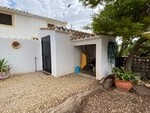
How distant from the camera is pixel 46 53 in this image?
11617 millimetres

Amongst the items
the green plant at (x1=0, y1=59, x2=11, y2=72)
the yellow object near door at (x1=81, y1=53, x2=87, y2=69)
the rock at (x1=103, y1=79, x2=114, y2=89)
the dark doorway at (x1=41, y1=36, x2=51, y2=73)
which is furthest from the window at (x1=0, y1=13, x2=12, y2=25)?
the rock at (x1=103, y1=79, x2=114, y2=89)

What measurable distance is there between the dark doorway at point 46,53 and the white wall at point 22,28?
205 inches

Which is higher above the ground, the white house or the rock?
the white house

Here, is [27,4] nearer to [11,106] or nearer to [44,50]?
[44,50]

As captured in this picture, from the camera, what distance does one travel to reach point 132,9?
8094 millimetres

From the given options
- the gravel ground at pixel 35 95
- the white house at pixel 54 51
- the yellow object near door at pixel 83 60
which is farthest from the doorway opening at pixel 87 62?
the gravel ground at pixel 35 95

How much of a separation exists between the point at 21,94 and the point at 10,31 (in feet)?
34.4

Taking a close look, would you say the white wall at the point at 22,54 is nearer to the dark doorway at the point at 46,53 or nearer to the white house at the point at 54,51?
the white house at the point at 54,51

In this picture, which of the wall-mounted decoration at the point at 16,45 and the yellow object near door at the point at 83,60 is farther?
the yellow object near door at the point at 83,60

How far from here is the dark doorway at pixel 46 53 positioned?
11.2 metres

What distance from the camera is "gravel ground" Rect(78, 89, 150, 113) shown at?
20.0 ft

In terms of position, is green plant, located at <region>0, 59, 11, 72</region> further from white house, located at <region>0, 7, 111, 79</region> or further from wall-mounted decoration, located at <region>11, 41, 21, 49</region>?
wall-mounted decoration, located at <region>11, 41, 21, 49</region>

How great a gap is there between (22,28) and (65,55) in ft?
27.0

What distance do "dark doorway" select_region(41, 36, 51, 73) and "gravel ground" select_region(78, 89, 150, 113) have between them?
526 centimetres
